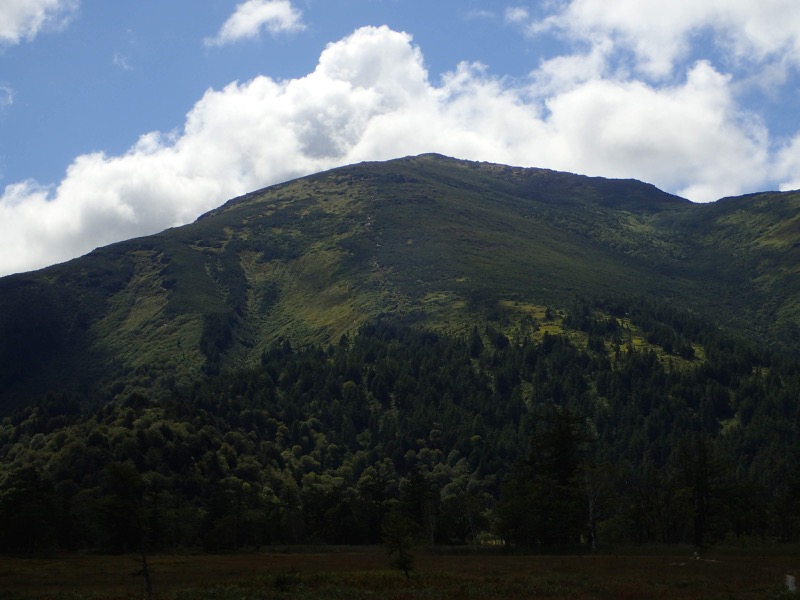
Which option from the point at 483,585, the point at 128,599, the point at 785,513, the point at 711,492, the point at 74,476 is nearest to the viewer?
the point at 128,599

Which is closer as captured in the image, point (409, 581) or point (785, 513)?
point (409, 581)

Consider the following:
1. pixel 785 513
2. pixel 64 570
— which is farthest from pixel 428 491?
pixel 64 570

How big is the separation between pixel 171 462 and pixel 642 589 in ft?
499

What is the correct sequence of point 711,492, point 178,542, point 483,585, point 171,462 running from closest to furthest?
point 483,585
point 711,492
point 178,542
point 171,462

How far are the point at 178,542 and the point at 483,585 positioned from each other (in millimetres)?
83912

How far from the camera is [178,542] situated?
131000 mm

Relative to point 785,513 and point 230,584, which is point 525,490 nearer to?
point 785,513

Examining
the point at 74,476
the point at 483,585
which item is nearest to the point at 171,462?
the point at 74,476

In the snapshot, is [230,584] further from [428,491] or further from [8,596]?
[428,491]

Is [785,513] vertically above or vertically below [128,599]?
→ below

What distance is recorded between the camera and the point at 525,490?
11006cm

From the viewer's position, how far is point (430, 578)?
68000mm

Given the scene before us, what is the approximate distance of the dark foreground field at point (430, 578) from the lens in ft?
189

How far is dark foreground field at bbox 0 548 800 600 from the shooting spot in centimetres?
5769
